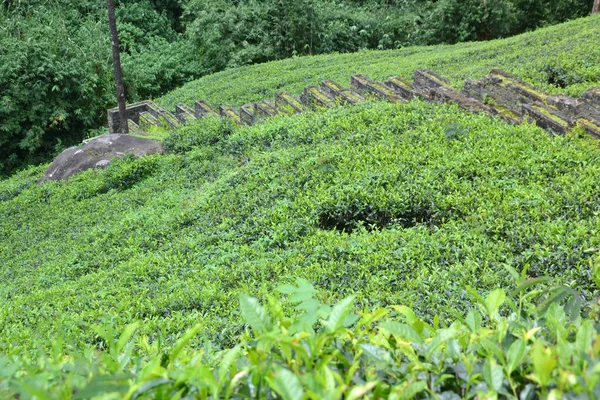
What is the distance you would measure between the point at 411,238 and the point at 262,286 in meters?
1.28

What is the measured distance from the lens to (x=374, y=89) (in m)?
8.23

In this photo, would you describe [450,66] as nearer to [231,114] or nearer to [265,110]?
[265,110]

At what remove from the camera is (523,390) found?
1252 millimetres

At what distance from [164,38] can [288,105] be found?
38.6ft

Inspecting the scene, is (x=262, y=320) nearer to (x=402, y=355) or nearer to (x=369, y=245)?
(x=402, y=355)

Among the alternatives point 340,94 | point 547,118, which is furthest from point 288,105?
point 547,118

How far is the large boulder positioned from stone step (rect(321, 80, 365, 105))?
2.95m

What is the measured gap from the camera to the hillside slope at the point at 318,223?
3.86 metres

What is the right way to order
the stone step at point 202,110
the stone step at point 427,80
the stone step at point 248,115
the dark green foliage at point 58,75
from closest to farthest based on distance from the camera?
the stone step at point 427,80
the stone step at point 248,115
the stone step at point 202,110
the dark green foliage at point 58,75

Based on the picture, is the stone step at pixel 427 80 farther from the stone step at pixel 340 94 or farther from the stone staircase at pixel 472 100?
the stone step at pixel 340 94

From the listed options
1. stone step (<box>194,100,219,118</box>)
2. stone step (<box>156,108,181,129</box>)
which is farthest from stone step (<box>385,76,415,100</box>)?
stone step (<box>156,108,181,129</box>)

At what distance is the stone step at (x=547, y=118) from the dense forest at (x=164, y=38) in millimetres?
11049

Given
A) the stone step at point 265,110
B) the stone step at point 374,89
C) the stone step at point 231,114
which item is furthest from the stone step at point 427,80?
the stone step at point 231,114

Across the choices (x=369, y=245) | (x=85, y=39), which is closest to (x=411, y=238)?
(x=369, y=245)
